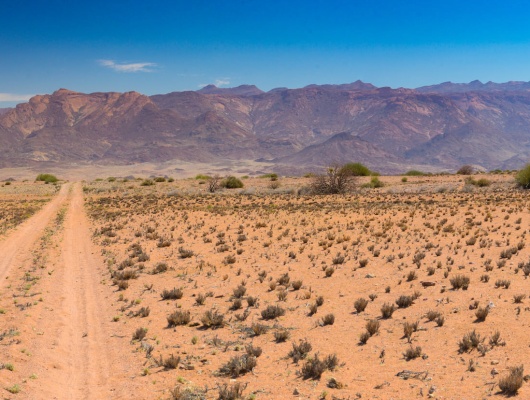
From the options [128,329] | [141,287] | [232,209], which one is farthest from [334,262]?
[232,209]

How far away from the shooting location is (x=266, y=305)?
1333cm

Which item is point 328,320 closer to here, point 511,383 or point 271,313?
point 271,313

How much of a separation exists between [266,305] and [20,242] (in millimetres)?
15217

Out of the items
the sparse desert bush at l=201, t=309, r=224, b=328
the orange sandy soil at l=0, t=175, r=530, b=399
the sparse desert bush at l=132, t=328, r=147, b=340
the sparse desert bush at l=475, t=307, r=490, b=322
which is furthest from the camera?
the sparse desert bush at l=201, t=309, r=224, b=328

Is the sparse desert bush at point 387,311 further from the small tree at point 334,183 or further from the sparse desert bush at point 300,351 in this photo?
the small tree at point 334,183

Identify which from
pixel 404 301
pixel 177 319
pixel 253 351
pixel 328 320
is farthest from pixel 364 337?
pixel 177 319

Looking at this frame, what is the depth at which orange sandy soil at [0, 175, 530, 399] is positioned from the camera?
864 cm

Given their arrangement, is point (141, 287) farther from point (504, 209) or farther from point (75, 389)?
point (504, 209)

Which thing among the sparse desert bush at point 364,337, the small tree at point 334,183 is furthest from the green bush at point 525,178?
the sparse desert bush at point 364,337

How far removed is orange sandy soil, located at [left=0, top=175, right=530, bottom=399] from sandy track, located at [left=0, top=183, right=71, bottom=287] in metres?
0.15

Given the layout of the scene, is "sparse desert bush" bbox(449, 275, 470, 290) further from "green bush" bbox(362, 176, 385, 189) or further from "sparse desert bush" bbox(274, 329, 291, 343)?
"green bush" bbox(362, 176, 385, 189)

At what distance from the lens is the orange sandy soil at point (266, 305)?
8641 millimetres

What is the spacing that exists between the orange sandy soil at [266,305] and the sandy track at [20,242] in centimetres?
15

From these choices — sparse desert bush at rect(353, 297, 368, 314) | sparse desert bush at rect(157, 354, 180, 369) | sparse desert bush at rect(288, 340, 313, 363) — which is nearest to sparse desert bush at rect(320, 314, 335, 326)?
sparse desert bush at rect(353, 297, 368, 314)
